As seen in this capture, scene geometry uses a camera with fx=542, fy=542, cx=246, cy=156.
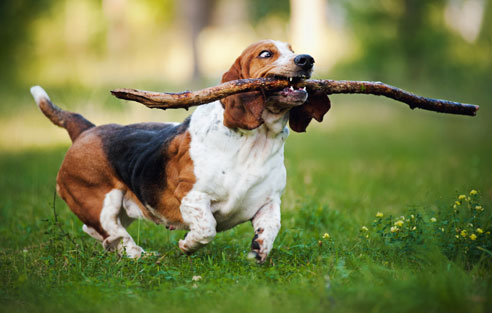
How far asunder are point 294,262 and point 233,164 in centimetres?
90

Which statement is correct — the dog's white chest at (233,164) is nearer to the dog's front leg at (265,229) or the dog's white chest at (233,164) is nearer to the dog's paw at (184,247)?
the dog's front leg at (265,229)

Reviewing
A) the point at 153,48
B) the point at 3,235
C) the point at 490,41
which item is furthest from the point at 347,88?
the point at 153,48

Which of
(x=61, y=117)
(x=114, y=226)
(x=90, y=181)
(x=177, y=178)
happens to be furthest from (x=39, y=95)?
(x=177, y=178)

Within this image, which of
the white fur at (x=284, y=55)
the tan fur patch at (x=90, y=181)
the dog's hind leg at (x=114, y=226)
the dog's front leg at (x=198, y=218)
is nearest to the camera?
the white fur at (x=284, y=55)

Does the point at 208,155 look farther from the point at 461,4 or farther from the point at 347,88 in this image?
the point at 461,4

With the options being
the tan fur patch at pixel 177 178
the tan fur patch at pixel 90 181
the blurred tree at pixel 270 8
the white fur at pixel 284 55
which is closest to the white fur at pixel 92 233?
the tan fur patch at pixel 90 181

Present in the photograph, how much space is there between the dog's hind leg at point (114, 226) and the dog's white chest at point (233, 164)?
0.95 meters

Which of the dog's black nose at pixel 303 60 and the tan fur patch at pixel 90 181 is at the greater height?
the dog's black nose at pixel 303 60

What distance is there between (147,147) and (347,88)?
1.79 m

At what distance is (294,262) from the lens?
420 cm

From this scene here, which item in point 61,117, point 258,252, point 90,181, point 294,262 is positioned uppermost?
point 61,117

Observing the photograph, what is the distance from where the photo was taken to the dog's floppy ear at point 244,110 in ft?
13.0

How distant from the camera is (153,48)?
32.5 m

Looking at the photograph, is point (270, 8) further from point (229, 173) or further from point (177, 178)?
point (229, 173)
